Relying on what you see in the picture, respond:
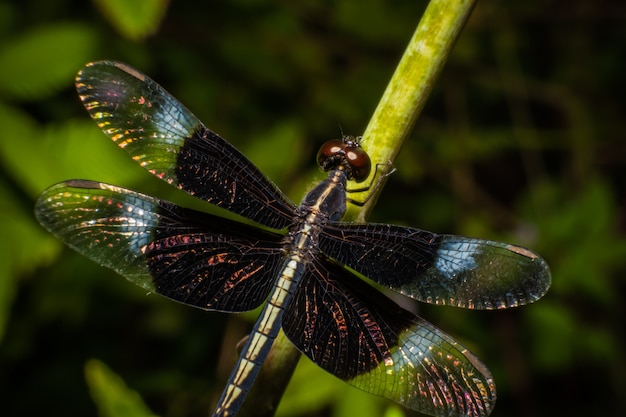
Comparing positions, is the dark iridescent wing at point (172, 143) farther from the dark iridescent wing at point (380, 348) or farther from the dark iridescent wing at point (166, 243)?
the dark iridescent wing at point (380, 348)

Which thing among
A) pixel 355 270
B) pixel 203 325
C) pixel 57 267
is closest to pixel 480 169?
pixel 203 325

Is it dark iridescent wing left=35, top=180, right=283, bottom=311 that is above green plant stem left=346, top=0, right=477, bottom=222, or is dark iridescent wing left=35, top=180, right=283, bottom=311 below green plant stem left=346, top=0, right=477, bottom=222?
below

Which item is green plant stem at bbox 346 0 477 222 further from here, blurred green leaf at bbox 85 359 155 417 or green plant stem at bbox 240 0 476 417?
blurred green leaf at bbox 85 359 155 417

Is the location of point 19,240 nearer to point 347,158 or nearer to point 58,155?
point 58,155

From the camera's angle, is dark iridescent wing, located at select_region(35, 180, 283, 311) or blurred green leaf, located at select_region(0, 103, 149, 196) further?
blurred green leaf, located at select_region(0, 103, 149, 196)

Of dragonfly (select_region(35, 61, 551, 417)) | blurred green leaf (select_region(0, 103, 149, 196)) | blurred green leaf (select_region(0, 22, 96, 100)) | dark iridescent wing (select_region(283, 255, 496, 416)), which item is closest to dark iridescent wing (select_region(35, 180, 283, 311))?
dragonfly (select_region(35, 61, 551, 417))

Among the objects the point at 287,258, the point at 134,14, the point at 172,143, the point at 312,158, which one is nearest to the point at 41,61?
the point at 134,14
